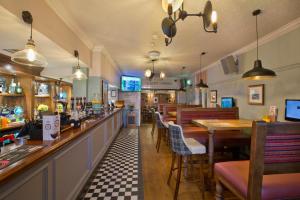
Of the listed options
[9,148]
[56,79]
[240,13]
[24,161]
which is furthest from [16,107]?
[240,13]

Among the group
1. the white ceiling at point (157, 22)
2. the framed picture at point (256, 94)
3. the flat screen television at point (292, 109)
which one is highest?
the white ceiling at point (157, 22)

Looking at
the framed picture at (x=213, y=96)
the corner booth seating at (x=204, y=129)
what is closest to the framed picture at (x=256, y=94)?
the corner booth seating at (x=204, y=129)

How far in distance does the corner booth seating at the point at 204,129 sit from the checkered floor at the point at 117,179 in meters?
1.33

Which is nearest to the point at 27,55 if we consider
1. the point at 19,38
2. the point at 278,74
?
the point at 19,38

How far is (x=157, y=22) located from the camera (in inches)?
124

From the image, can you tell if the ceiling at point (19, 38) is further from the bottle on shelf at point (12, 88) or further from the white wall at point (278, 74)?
the white wall at point (278, 74)

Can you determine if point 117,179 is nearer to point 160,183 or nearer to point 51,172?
point 160,183

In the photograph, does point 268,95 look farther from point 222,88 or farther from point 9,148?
point 9,148

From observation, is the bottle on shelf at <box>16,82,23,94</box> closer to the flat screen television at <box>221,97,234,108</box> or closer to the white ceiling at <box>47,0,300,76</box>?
the white ceiling at <box>47,0,300,76</box>

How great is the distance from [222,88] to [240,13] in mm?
3625

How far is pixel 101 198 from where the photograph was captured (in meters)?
2.46

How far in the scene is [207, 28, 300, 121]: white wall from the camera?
3.22 meters

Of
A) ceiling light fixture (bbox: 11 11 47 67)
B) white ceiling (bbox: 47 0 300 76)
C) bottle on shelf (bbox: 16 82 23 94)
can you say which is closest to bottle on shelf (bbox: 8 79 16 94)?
bottle on shelf (bbox: 16 82 23 94)

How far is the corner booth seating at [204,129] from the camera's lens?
3.50 meters
